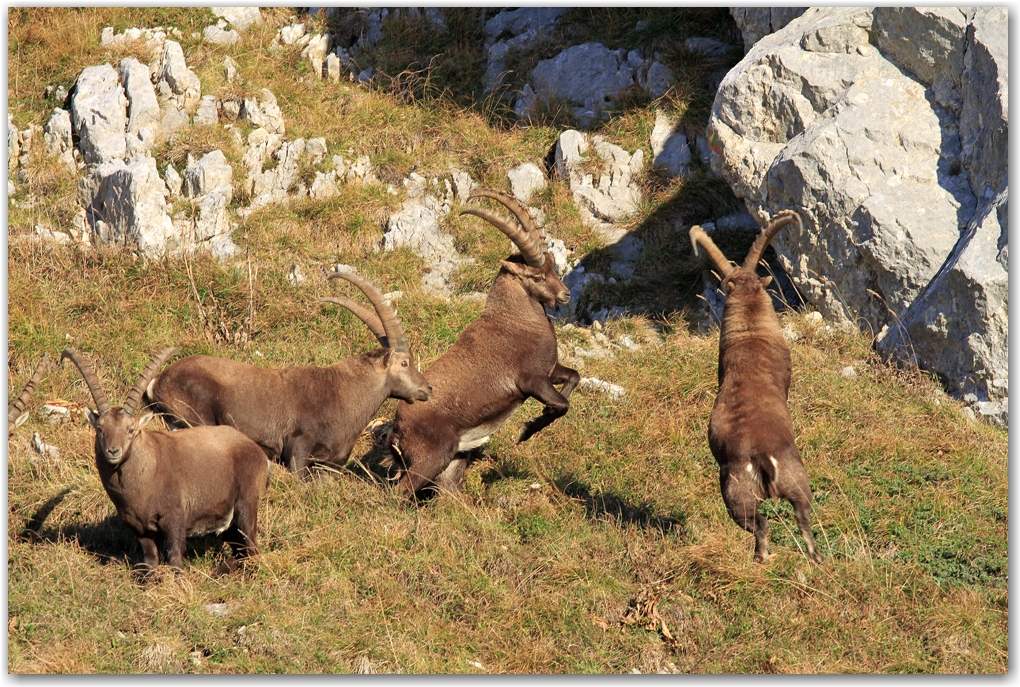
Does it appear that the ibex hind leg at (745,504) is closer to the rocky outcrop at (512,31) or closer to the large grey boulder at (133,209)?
the large grey boulder at (133,209)

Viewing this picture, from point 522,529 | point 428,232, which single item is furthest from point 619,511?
point 428,232

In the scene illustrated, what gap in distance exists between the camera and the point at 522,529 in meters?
8.12

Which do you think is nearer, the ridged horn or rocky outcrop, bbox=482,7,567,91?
A: the ridged horn

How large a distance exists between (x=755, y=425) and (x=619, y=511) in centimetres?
181

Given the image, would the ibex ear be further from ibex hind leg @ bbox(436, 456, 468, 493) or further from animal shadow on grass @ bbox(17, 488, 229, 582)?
animal shadow on grass @ bbox(17, 488, 229, 582)

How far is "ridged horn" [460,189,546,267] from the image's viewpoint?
865cm

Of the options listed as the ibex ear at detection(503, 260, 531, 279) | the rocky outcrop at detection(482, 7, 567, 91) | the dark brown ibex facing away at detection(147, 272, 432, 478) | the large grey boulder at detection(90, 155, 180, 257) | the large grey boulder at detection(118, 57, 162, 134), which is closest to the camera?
the dark brown ibex facing away at detection(147, 272, 432, 478)

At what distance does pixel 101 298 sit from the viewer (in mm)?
11570

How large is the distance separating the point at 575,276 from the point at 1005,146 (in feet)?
17.5

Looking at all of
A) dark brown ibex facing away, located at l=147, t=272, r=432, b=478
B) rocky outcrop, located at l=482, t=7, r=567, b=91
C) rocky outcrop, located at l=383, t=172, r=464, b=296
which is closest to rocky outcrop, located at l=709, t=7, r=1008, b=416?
rocky outcrop, located at l=383, t=172, r=464, b=296

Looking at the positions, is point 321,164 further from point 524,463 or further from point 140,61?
point 524,463

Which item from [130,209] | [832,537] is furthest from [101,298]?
[832,537]

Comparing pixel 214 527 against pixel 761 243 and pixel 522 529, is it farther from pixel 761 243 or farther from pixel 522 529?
pixel 761 243

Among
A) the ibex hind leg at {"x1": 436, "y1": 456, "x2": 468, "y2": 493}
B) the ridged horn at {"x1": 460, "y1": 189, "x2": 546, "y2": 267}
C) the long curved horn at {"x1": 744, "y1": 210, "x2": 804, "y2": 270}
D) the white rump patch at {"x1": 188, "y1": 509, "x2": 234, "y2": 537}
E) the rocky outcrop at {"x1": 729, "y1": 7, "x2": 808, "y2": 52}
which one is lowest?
the ibex hind leg at {"x1": 436, "y1": 456, "x2": 468, "y2": 493}
